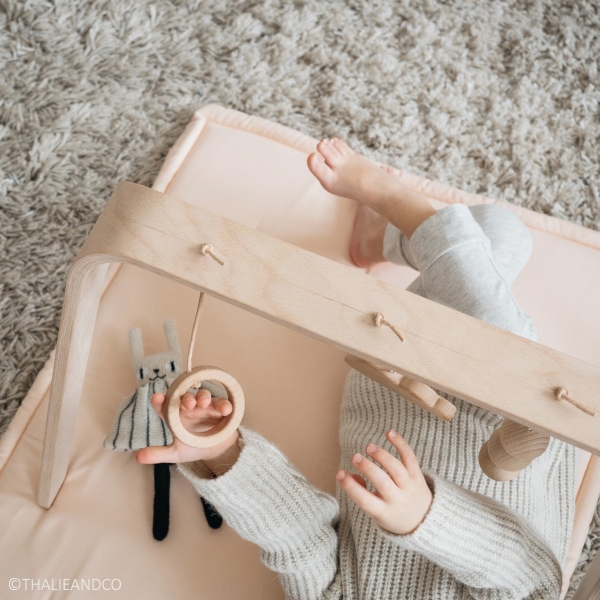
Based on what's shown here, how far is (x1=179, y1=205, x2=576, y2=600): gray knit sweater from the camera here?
60cm

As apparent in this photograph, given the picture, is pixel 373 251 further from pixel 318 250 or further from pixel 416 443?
pixel 416 443

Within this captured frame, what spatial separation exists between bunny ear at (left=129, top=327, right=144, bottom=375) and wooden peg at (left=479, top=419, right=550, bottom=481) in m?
0.47

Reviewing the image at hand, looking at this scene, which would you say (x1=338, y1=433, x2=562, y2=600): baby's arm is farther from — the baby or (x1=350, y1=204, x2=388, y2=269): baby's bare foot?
(x1=350, y1=204, x2=388, y2=269): baby's bare foot

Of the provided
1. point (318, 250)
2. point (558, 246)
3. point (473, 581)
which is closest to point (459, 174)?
point (558, 246)

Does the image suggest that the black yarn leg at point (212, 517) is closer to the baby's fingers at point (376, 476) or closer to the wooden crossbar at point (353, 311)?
the baby's fingers at point (376, 476)

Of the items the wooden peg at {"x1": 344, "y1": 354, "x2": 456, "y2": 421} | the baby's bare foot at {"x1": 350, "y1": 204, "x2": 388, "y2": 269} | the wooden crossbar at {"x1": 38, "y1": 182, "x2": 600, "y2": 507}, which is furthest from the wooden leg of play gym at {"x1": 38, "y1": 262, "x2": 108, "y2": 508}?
the baby's bare foot at {"x1": 350, "y1": 204, "x2": 388, "y2": 269}

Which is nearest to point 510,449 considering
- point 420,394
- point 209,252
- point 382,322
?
point 420,394

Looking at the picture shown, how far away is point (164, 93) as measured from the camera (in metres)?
1.16

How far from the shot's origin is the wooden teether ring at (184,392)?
0.47 m

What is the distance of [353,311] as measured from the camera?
15.7 inches

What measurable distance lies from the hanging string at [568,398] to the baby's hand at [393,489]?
19cm

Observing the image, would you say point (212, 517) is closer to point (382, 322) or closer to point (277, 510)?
point (277, 510)

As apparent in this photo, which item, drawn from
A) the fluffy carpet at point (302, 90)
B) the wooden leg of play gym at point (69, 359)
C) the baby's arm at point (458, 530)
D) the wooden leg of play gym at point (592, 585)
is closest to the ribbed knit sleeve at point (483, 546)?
the baby's arm at point (458, 530)

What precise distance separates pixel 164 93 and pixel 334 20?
0.39 m
